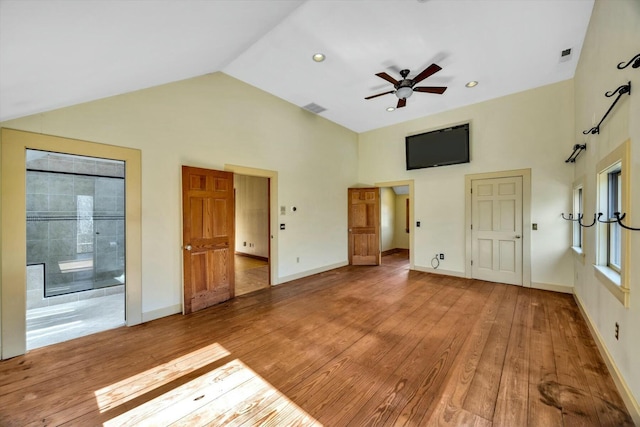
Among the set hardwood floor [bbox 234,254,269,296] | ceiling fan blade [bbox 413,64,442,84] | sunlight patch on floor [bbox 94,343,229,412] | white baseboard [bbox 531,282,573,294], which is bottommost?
hardwood floor [bbox 234,254,269,296]

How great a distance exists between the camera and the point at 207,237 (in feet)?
12.1

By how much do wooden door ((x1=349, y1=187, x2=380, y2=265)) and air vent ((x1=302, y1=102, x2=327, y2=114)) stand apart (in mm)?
2043

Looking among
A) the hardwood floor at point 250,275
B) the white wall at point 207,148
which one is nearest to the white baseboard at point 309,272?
the white wall at point 207,148

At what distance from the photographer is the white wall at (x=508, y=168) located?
13.5 ft

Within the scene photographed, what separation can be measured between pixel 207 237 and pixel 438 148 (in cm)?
479

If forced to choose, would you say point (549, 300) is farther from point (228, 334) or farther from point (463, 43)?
point (228, 334)

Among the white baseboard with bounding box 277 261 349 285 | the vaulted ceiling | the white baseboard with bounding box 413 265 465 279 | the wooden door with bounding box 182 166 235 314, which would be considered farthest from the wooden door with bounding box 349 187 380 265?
the wooden door with bounding box 182 166 235 314

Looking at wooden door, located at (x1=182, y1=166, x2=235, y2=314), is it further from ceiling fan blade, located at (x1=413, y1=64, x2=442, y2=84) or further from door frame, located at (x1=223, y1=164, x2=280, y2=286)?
ceiling fan blade, located at (x1=413, y1=64, x2=442, y2=84)

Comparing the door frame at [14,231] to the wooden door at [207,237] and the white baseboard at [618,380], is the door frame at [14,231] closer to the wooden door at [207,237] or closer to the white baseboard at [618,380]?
the wooden door at [207,237]

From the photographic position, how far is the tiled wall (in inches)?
176

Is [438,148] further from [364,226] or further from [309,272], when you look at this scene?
[309,272]

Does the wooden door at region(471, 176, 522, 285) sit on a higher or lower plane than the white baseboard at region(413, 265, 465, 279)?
higher

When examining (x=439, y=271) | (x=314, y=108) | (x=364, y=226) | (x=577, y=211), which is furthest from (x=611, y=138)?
(x=364, y=226)

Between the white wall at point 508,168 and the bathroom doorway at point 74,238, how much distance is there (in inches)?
221
